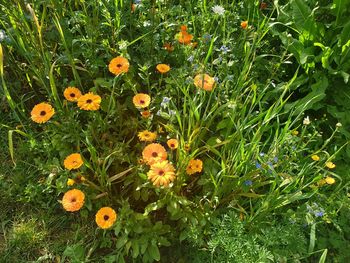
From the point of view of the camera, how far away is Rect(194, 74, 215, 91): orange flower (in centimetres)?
181

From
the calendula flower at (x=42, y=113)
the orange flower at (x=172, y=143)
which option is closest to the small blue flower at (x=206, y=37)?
the orange flower at (x=172, y=143)

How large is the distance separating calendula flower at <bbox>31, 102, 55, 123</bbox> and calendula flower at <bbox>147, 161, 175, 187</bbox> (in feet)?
1.73

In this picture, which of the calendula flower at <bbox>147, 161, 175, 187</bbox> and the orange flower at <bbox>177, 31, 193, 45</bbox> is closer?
the calendula flower at <bbox>147, 161, 175, 187</bbox>

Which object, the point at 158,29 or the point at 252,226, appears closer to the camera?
the point at 252,226

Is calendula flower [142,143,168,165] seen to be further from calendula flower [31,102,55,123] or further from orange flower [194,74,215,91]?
calendula flower [31,102,55,123]

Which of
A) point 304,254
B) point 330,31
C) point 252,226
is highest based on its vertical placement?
point 330,31

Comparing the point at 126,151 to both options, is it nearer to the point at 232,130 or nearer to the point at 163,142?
the point at 163,142

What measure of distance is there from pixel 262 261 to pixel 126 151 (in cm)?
82

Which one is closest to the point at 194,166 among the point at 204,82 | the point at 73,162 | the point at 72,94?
the point at 204,82

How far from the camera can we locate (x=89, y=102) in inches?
75.6

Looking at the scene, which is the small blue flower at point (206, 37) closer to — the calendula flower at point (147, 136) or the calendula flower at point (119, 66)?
the calendula flower at point (119, 66)

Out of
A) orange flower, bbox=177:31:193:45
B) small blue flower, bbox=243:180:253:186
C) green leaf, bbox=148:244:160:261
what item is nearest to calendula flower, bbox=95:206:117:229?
green leaf, bbox=148:244:160:261

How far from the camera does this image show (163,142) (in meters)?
2.09

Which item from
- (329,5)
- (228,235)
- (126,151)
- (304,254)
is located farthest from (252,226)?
(329,5)
